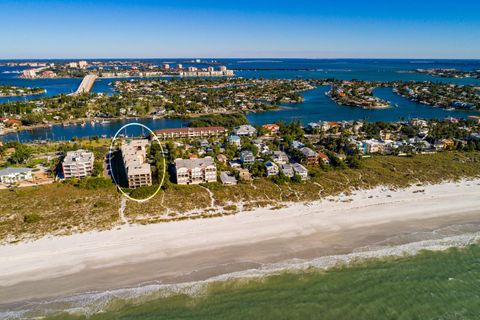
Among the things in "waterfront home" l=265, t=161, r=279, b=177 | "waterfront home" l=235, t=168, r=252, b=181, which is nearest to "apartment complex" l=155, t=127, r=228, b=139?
"waterfront home" l=235, t=168, r=252, b=181

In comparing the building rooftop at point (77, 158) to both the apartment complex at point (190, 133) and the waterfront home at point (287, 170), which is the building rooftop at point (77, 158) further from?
the waterfront home at point (287, 170)

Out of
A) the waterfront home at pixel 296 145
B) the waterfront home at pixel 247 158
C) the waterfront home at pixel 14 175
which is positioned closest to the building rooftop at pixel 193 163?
the waterfront home at pixel 247 158

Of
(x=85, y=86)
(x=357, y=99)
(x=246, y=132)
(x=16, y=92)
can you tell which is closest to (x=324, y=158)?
(x=246, y=132)

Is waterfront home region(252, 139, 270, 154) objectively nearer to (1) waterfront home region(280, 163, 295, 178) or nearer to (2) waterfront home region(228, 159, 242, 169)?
(2) waterfront home region(228, 159, 242, 169)

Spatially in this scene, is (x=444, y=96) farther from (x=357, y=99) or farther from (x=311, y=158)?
(x=311, y=158)

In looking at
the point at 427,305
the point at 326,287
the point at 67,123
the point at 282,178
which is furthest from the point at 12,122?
the point at 427,305
